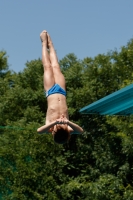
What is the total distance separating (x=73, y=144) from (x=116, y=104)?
189 inches

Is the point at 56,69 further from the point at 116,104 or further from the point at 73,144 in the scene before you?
the point at 73,144

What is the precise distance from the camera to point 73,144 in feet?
38.0

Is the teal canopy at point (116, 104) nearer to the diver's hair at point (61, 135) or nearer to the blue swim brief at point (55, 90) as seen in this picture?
the blue swim brief at point (55, 90)

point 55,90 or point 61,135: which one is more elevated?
point 55,90

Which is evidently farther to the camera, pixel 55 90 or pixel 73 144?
pixel 73 144

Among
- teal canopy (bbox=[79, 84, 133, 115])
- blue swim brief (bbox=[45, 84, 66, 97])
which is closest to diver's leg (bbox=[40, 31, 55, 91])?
blue swim brief (bbox=[45, 84, 66, 97])

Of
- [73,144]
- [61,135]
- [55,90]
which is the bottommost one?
[61,135]

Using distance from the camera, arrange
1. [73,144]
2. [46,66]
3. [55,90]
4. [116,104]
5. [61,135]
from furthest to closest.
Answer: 1. [73,144]
2. [116,104]
3. [46,66]
4. [55,90]
5. [61,135]

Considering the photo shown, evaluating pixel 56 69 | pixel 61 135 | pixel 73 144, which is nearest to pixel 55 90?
pixel 56 69

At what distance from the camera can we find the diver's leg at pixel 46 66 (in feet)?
16.9

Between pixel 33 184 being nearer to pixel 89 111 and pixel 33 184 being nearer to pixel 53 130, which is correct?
pixel 89 111

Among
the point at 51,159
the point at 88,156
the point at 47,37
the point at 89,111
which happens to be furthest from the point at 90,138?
the point at 47,37

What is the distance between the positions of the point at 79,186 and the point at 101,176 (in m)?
0.56

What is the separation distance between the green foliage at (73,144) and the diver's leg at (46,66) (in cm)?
431
